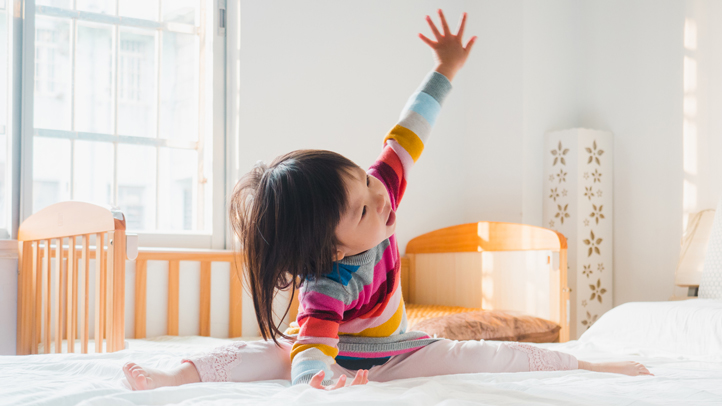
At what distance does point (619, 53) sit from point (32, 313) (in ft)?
6.96

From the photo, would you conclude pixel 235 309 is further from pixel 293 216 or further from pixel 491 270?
pixel 293 216

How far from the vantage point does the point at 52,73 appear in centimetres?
175

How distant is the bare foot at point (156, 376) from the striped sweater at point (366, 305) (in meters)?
0.14

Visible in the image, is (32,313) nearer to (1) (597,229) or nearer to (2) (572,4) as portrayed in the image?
(1) (597,229)

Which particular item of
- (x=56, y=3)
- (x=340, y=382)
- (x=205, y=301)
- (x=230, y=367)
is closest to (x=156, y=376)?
(x=230, y=367)

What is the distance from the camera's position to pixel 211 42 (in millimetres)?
1956

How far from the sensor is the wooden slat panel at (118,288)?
1.08m

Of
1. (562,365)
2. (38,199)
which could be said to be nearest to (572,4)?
(562,365)

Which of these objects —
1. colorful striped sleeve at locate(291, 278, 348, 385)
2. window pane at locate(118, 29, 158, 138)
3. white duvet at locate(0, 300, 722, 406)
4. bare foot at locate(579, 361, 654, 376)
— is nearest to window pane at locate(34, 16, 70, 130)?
window pane at locate(118, 29, 158, 138)

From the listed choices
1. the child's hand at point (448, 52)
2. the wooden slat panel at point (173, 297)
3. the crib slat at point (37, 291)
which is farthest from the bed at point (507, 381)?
the child's hand at point (448, 52)

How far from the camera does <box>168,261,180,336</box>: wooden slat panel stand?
1767 millimetres

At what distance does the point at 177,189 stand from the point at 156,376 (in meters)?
1.31

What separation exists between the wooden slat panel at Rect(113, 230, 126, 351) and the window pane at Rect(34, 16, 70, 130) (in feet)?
2.85

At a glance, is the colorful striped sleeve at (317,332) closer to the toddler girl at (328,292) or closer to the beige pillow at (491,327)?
the toddler girl at (328,292)
